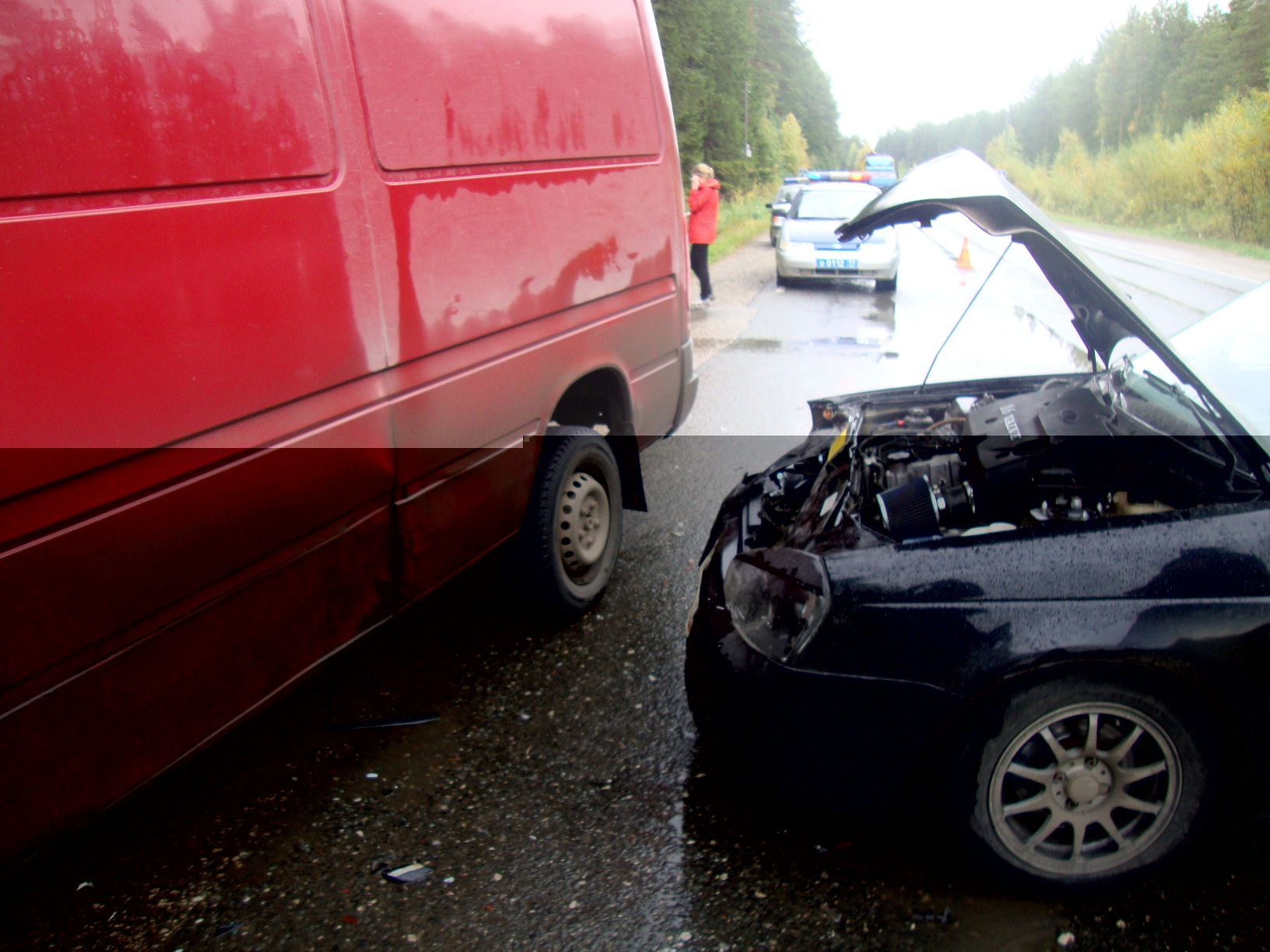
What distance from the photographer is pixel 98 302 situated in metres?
1.87

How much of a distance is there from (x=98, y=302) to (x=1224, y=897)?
2973 millimetres

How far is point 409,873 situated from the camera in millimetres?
2480

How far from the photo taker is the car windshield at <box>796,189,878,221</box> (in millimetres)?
15195

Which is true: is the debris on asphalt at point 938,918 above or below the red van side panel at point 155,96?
below

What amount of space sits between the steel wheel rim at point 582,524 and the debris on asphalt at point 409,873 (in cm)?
154

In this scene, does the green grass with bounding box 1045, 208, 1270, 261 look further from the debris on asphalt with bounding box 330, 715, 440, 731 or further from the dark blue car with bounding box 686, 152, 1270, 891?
the debris on asphalt with bounding box 330, 715, 440, 731

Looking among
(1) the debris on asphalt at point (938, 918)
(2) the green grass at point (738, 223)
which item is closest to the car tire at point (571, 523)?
(1) the debris on asphalt at point (938, 918)

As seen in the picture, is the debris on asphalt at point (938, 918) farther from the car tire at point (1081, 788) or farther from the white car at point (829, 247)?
the white car at point (829, 247)

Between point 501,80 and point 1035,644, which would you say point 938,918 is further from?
point 501,80

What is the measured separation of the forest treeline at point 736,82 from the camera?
26.0 meters

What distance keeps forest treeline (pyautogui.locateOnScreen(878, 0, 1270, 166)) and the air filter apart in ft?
90.9

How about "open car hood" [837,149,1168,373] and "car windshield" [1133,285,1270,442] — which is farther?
"car windshield" [1133,285,1270,442]

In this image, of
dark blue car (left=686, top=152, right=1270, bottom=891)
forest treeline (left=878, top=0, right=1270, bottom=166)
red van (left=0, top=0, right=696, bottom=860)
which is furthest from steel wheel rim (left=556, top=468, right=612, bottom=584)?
forest treeline (left=878, top=0, right=1270, bottom=166)

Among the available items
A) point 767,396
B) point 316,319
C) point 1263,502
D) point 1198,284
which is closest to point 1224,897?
point 1263,502
